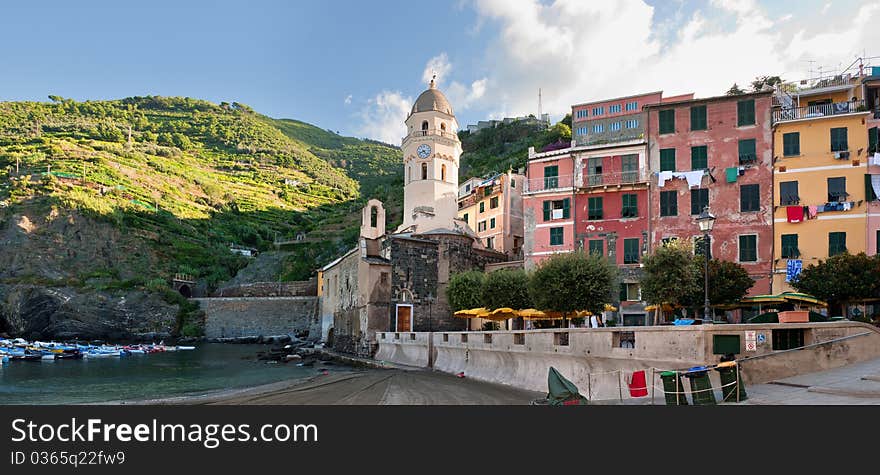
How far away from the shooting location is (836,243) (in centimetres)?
2798

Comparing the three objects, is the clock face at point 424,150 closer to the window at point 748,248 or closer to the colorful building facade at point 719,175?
the colorful building facade at point 719,175

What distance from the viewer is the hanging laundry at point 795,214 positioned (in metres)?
28.6

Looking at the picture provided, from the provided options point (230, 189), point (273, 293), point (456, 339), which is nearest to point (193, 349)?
point (273, 293)

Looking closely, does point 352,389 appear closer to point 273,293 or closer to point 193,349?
point 193,349

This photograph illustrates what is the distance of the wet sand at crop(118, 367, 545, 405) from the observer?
20.0m

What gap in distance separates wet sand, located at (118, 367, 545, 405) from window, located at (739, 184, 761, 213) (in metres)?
17.0

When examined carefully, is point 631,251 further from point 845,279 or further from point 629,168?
point 845,279

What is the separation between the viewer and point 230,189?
132000 millimetres

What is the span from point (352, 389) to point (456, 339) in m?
6.49

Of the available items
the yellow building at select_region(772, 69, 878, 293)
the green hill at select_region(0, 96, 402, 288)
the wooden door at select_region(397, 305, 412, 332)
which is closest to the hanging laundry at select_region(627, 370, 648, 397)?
the yellow building at select_region(772, 69, 878, 293)

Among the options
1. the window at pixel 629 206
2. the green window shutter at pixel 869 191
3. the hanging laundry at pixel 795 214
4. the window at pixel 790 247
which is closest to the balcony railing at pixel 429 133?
the window at pixel 629 206

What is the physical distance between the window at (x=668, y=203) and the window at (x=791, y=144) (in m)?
5.56

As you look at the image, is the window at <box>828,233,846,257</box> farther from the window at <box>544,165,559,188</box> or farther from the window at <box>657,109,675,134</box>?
the window at <box>544,165,559,188</box>

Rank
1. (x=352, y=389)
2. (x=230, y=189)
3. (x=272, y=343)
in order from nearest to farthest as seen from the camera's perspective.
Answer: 1. (x=352, y=389)
2. (x=272, y=343)
3. (x=230, y=189)
